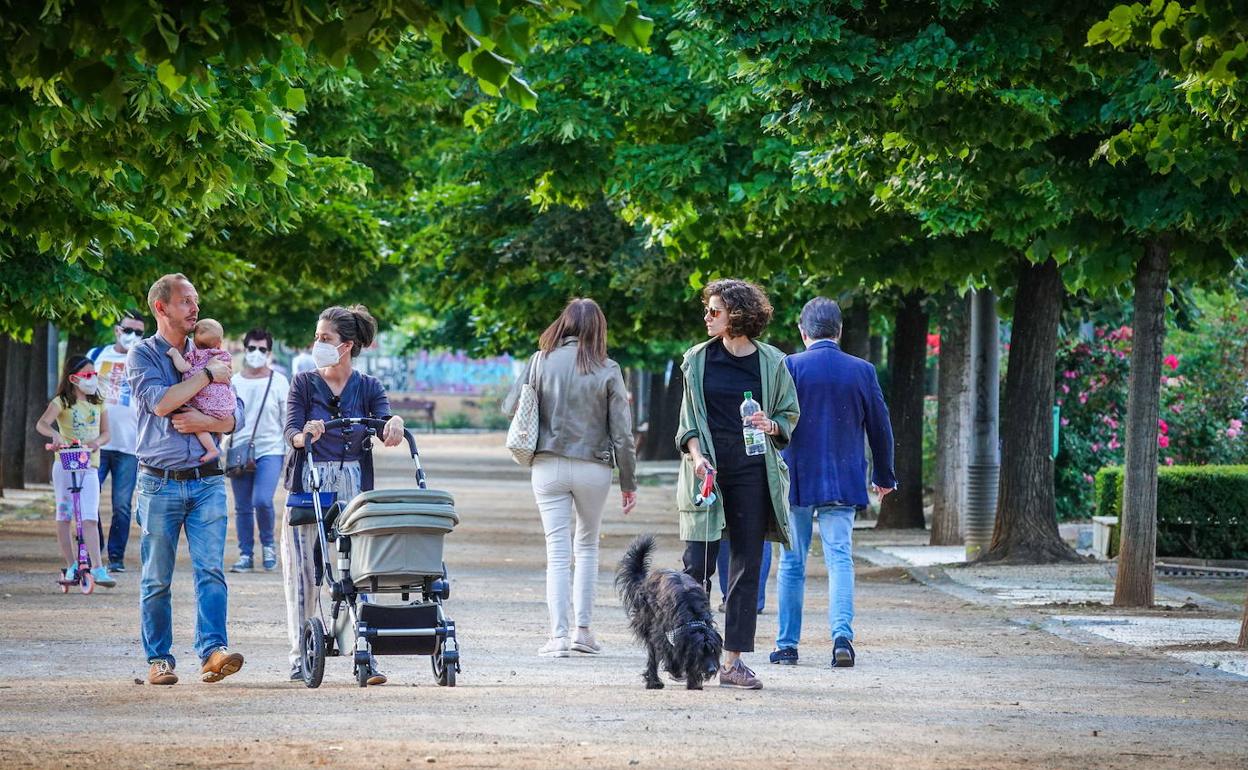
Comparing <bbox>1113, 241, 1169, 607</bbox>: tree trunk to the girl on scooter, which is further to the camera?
the girl on scooter

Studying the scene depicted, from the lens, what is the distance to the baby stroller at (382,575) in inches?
361

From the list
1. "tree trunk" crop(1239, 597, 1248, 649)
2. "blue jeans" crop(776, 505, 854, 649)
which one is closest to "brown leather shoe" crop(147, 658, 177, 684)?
"blue jeans" crop(776, 505, 854, 649)

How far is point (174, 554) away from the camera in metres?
9.68

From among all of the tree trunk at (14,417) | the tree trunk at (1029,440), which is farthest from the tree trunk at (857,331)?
the tree trunk at (14,417)

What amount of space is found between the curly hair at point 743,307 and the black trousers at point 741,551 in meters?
0.68

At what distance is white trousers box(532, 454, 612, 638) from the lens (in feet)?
36.7

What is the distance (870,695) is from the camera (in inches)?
372

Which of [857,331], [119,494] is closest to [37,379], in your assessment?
[857,331]

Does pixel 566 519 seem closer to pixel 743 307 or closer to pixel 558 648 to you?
pixel 558 648

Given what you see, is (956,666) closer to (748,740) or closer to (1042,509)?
(748,740)

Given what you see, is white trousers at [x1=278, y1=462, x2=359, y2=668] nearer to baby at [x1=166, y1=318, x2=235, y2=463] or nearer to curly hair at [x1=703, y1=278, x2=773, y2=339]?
baby at [x1=166, y1=318, x2=235, y2=463]

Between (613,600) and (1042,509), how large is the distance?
506 cm

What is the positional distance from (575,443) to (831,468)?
4.63 ft

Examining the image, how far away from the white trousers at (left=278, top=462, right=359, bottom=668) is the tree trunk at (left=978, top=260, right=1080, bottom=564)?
983 centimetres
